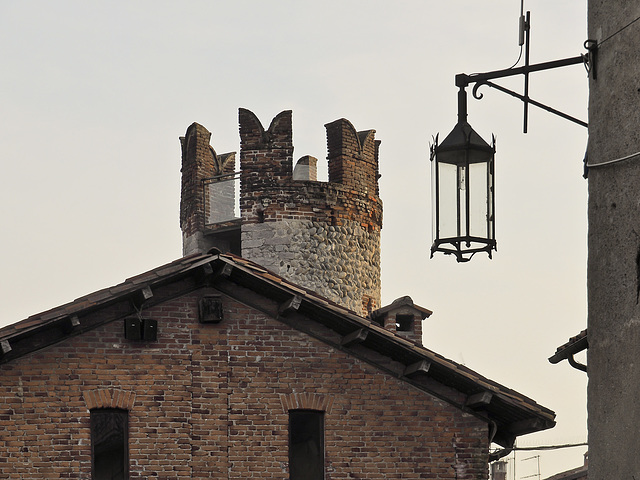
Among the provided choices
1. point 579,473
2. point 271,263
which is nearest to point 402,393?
point 271,263

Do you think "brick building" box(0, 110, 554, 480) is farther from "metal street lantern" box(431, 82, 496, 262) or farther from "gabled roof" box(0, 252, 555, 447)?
"metal street lantern" box(431, 82, 496, 262)

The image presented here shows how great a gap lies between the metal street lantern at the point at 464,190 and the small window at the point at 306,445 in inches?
348

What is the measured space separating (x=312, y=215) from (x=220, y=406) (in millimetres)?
9823

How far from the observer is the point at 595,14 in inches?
289

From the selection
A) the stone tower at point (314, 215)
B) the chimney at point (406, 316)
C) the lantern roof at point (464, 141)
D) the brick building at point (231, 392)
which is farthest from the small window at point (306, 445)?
the lantern roof at point (464, 141)

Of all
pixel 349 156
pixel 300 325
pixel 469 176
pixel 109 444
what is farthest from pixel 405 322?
pixel 469 176

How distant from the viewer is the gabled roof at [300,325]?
1508cm

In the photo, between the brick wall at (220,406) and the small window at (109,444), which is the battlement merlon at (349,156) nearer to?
the brick wall at (220,406)

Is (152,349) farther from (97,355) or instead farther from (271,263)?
(271,263)

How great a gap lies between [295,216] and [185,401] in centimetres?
984

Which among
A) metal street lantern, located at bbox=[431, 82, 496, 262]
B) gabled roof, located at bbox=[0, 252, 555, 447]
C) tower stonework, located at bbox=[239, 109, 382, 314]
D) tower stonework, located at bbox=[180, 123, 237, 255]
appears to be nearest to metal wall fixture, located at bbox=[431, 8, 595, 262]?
metal street lantern, located at bbox=[431, 82, 496, 262]

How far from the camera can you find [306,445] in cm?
1585

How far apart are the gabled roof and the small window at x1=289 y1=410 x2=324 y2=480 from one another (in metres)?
1.05

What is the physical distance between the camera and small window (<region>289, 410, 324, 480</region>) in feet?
51.5
